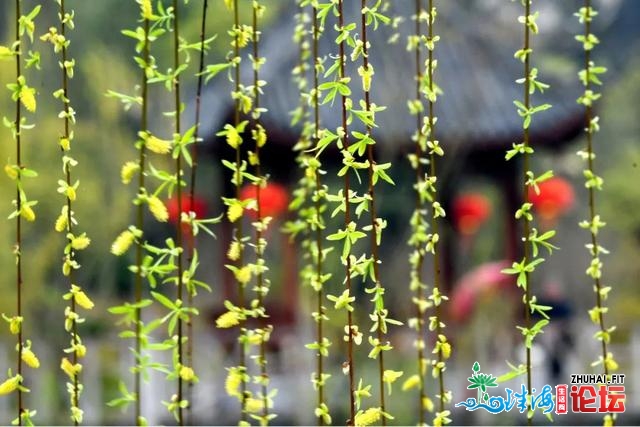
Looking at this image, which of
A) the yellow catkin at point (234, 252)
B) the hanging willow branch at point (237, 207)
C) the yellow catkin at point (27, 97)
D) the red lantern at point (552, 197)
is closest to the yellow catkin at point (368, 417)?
the hanging willow branch at point (237, 207)

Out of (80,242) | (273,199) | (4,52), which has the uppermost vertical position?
(273,199)

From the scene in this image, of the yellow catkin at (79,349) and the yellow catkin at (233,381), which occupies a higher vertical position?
the yellow catkin at (79,349)

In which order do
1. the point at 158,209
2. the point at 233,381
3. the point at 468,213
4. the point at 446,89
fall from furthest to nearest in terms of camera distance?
1. the point at 468,213
2. the point at 446,89
3. the point at 233,381
4. the point at 158,209

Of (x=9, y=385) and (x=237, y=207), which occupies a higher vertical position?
(x=237, y=207)

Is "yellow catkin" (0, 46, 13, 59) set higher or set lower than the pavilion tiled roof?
lower

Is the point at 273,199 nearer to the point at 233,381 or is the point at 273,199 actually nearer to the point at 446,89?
→ the point at 446,89

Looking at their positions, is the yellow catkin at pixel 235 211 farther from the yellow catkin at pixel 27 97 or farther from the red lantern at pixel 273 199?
the red lantern at pixel 273 199

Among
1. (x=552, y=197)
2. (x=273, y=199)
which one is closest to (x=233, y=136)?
(x=273, y=199)

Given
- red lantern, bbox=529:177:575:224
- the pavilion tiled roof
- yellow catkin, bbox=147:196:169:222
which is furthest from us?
red lantern, bbox=529:177:575:224

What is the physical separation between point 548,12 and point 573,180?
1463 millimetres

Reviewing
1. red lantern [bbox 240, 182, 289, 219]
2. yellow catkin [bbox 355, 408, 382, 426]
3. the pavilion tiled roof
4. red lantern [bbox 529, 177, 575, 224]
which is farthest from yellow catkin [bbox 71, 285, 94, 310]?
red lantern [bbox 529, 177, 575, 224]

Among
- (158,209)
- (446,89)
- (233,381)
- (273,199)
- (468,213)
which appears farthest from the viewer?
(468,213)

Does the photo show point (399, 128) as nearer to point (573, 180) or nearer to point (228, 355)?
point (228, 355)

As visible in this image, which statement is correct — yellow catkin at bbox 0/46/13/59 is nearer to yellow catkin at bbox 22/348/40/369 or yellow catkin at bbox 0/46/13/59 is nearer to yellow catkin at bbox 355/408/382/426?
yellow catkin at bbox 22/348/40/369
